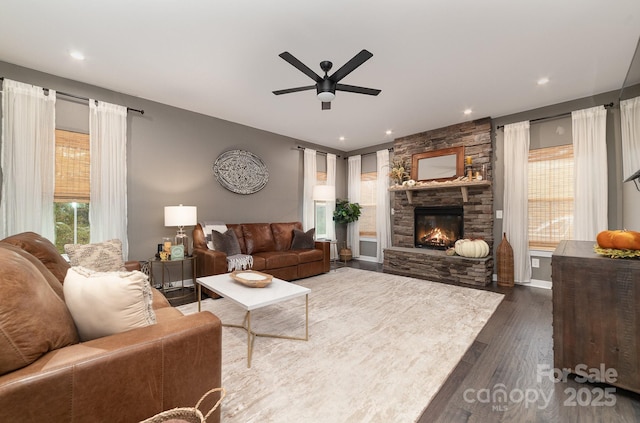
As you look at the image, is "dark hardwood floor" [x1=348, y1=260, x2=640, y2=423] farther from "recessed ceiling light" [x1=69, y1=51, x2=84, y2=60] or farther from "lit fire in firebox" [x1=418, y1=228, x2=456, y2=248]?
"recessed ceiling light" [x1=69, y1=51, x2=84, y2=60]

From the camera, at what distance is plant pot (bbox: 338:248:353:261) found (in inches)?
251

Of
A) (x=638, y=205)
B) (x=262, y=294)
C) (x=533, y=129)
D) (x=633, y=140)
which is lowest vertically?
(x=262, y=294)

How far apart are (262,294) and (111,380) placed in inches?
52.3

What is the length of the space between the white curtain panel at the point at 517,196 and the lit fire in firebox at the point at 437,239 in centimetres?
95

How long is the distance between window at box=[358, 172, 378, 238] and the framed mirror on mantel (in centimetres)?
115

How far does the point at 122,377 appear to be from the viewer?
3.38ft

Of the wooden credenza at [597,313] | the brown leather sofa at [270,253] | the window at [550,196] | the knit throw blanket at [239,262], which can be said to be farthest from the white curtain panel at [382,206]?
the wooden credenza at [597,313]

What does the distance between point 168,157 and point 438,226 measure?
5100 millimetres

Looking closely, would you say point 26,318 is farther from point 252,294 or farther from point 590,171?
point 590,171

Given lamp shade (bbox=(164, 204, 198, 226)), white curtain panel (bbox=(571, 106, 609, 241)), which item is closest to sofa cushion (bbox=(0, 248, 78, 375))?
lamp shade (bbox=(164, 204, 198, 226))

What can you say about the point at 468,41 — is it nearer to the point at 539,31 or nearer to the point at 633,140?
the point at 539,31

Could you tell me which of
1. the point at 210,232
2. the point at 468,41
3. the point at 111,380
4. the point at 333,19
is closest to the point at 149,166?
the point at 210,232

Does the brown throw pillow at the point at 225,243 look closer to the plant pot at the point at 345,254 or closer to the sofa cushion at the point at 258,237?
the sofa cushion at the point at 258,237

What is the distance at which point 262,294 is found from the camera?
2301mm
